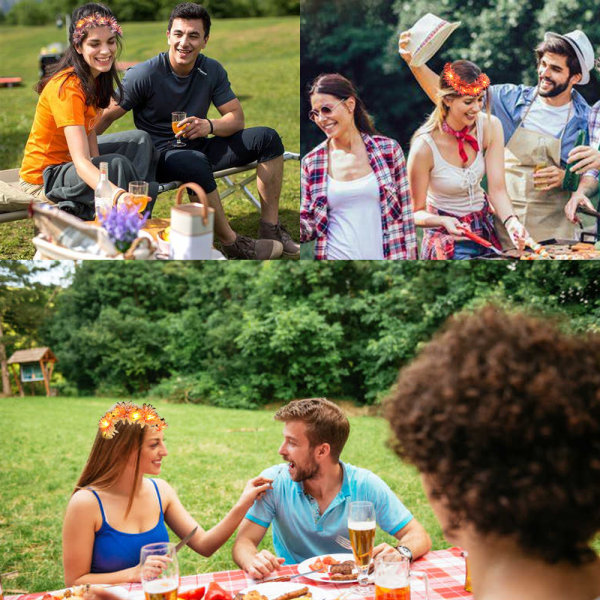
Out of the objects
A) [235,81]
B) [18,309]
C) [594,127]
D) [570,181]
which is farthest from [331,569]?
[235,81]

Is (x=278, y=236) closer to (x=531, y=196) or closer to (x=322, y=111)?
(x=322, y=111)

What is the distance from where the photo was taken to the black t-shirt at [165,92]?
3795mm

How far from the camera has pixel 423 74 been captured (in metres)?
3.94

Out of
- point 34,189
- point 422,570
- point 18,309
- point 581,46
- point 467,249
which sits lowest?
point 422,570

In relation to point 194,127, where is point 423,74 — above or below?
above

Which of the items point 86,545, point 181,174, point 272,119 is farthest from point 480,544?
point 272,119

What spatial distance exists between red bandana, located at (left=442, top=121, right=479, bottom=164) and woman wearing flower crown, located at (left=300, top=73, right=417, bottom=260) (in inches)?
10.0

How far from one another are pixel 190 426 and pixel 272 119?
3.18 metres

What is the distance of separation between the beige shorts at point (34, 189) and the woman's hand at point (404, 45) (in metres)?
1.77

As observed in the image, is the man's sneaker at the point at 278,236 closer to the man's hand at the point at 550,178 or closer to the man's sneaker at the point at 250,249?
the man's sneaker at the point at 250,249

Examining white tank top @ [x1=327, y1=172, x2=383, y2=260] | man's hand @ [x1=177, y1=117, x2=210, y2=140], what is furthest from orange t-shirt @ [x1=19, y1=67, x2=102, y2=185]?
white tank top @ [x1=327, y1=172, x2=383, y2=260]

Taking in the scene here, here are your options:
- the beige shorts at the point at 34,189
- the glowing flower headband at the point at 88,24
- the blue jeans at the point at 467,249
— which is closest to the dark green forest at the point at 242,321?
the blue jeans at the point at 467,249

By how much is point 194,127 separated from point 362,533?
7.26 ft

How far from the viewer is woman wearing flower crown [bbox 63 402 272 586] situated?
100.0 inches
